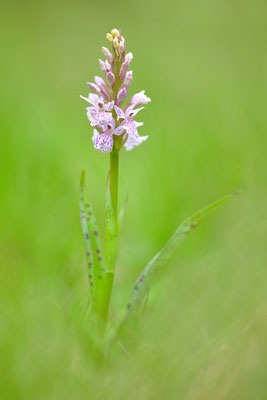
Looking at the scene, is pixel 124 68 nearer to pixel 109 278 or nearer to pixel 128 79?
pixel 128 79

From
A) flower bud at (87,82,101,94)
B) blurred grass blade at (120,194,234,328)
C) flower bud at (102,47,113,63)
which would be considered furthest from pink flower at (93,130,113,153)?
blurred grass blade at (120,194,234,328)

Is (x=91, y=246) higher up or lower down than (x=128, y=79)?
lower down

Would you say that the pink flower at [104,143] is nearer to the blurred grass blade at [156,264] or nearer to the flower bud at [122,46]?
the flower bud at [122,46]

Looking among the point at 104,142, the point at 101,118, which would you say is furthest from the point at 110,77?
the point at 104,142

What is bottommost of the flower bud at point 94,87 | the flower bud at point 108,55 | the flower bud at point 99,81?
the flower bud at point 94,87

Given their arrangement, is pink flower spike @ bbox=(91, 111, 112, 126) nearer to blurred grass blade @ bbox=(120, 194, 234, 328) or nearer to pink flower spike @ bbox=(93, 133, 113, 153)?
pink flower spike @ bbox=(93, 133, 113, 153)

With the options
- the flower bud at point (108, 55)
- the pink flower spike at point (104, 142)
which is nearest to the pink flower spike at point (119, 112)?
the pink flower spike at point (104, 142)

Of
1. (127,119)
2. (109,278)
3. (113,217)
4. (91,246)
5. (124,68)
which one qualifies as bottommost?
(109,278)
